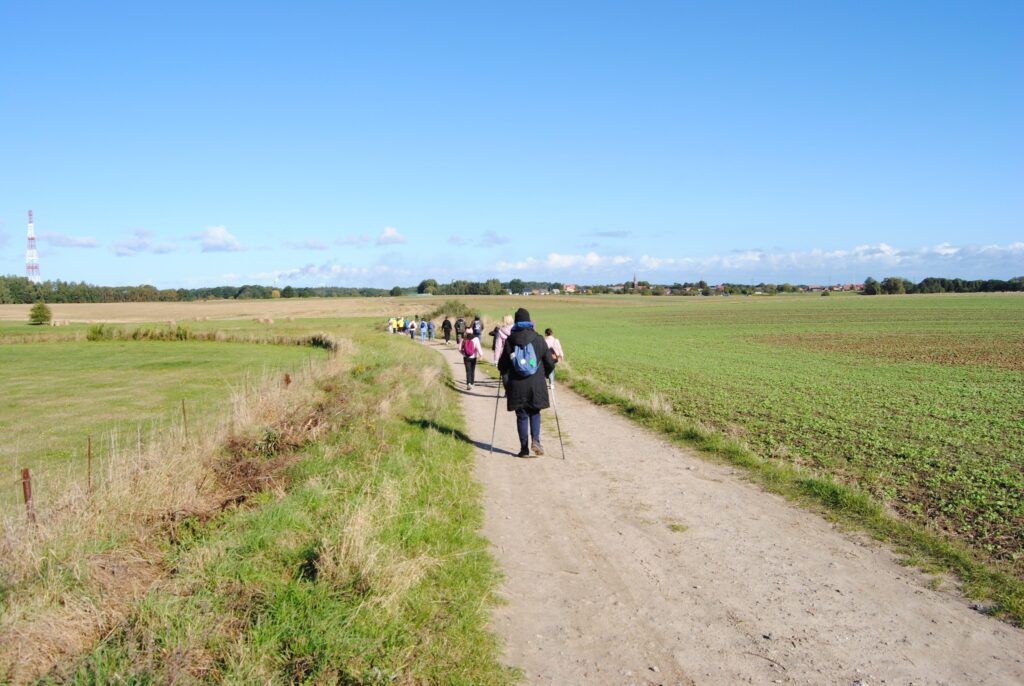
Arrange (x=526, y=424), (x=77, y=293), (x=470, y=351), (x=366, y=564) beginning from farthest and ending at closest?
1. (x=77, y=293)
2. (x=470, y=351)
3. (x=526, y=424)
4. (x=366, y=564)

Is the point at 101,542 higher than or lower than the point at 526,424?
lower

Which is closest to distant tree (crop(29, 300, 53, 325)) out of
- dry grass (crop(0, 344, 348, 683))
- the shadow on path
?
the shadow on path

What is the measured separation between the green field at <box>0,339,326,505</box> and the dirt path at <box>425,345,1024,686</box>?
5676mm

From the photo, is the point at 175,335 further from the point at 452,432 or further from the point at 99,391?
the point at 452,432

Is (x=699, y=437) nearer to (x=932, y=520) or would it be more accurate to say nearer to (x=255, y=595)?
(x=932, y=520)

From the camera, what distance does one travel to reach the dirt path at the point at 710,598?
4293 millimetres

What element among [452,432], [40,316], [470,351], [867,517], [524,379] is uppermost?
[40,316]

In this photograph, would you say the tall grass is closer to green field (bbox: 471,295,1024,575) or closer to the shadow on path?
green field (bbox: 471,295,1024,575)

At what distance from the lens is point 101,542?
5.75 m

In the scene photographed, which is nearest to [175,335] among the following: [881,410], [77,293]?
[881,410]

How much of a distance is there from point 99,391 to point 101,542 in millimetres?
22278

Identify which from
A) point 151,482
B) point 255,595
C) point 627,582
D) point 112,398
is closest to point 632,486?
point 627,582

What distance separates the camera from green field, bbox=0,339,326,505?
14.0 metres

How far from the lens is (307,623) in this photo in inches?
178
